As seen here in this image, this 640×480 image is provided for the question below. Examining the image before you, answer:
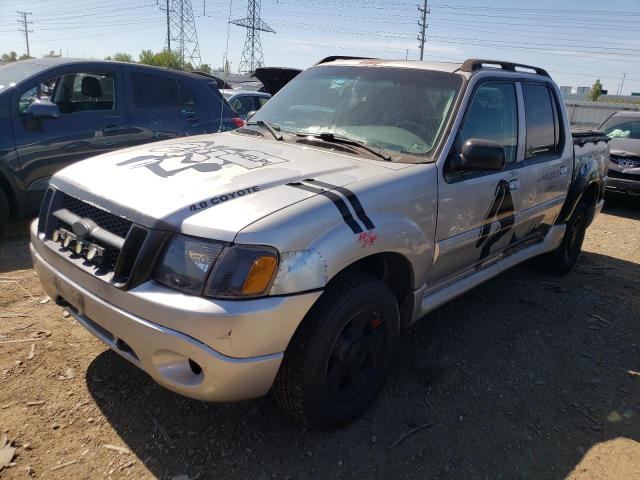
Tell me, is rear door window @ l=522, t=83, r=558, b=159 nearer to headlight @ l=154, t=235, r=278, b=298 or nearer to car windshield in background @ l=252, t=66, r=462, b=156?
car windshield in background @ l=252, t=66, r=462, b=156

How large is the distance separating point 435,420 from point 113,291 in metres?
1.82

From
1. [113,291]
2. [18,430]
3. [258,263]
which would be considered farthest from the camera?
[18,430]

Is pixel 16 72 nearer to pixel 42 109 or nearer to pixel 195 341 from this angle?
pixel 42 109

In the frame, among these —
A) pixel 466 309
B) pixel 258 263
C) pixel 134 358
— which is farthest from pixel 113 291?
pixel 466 309

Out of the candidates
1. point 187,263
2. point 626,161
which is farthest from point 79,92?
point 626,161

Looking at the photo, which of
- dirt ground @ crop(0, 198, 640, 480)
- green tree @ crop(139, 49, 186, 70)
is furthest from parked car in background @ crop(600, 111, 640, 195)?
green tree @ crop(139, 49, 186, 70)

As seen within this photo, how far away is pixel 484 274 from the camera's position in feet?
12.0

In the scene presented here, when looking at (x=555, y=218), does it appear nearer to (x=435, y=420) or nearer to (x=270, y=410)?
(x=435, y=420)

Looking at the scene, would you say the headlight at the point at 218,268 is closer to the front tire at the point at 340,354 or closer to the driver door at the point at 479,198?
the front tire at the point at 340,354

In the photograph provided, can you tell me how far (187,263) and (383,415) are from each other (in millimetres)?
1444

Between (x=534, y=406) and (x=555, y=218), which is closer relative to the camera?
(x=534, y=406)

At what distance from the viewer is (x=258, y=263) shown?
2.06 m

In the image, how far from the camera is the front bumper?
6.67 feet

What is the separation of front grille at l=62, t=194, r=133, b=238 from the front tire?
36.0 inches
